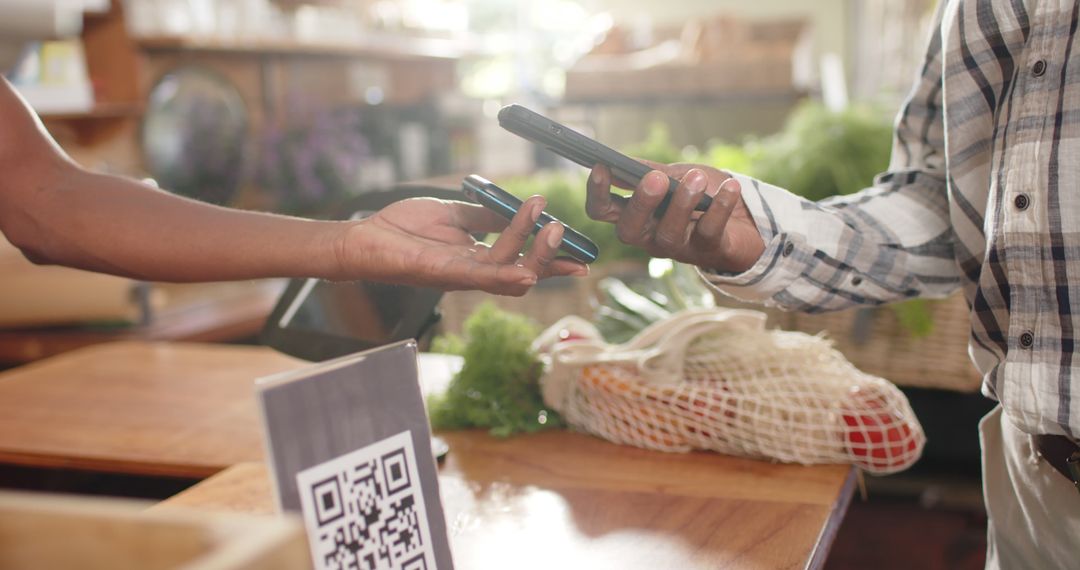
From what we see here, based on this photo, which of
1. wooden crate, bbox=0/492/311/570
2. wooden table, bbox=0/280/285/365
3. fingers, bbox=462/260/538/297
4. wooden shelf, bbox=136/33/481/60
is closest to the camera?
wooden crate, bbox=0/492/311/570

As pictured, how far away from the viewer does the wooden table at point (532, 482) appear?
963 mm

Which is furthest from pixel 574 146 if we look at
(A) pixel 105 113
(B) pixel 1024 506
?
(A) pixel 105 113

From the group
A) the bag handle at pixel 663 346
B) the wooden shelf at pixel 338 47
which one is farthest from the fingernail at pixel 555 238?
the wooden shelf at pixel 338 47

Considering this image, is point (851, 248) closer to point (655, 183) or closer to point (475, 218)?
point (655, 183)

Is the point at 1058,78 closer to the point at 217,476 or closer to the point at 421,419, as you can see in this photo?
the point at 421,419

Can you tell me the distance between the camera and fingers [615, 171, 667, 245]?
91 cm

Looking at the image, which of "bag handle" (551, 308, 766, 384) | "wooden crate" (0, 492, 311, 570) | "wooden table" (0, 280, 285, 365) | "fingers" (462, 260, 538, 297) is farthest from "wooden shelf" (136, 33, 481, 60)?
"wooden crate" (0, 492, 311, 570)

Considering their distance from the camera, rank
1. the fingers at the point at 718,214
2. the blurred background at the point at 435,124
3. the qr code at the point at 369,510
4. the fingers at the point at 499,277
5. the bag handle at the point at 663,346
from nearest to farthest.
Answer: the qr code at the point at 369,510 < the fingers at the point at 499,277 < the fingers at the point at 718,214 < the bag handle at the point at 663,346 < the blurred background at the point at 435,124

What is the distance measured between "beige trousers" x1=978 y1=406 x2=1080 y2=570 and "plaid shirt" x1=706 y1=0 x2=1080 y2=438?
82 mm

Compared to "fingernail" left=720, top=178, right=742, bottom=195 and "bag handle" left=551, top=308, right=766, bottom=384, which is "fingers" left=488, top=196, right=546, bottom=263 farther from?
"bag handle" left=551, top=308, right=766, bottom=384

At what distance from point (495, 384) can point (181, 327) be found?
1.63m

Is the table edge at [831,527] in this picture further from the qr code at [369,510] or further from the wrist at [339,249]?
the wrist at [339,249]

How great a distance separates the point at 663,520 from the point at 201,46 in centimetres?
285

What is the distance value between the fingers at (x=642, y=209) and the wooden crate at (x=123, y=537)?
1.84 feet
